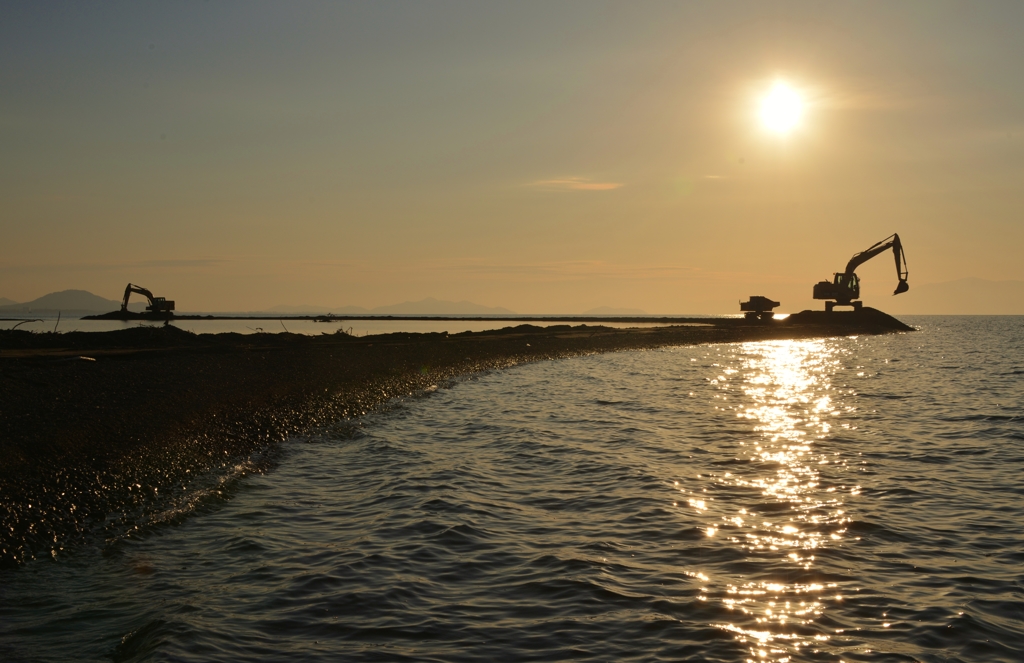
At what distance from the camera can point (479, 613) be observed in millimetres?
8414

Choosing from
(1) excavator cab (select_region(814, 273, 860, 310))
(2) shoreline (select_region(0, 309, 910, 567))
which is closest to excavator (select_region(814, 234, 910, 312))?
(1) excavator cab (select_region(814, 273, 860, 310))

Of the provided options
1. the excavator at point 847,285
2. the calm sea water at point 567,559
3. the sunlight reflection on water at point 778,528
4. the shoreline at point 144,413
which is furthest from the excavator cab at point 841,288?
the calm sea water at point 567,559

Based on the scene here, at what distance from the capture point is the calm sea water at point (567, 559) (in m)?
7.63

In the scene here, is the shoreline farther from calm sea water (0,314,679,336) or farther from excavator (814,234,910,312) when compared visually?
excavator (814,234,910,312)

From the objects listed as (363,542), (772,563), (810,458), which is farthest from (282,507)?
(810,458)

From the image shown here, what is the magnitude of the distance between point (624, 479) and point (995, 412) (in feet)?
64.5

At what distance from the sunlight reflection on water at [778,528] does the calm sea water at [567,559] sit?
0.05 metres

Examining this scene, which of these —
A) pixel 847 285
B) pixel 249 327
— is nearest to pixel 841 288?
pixel 847 285

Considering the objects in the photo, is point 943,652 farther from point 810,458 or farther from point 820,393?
point 820,393

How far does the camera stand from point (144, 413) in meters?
17.0

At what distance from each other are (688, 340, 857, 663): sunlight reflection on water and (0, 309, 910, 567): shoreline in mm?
8910

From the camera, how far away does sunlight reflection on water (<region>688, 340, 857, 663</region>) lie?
7.99 metres

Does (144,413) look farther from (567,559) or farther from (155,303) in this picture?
(155,303)

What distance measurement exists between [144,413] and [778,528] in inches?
540
